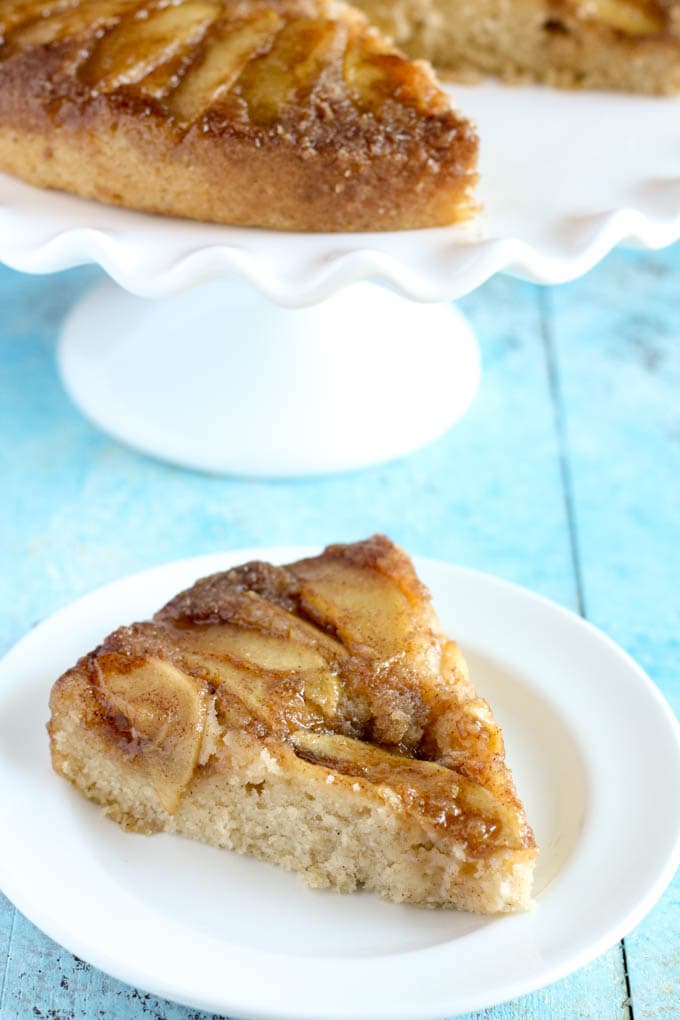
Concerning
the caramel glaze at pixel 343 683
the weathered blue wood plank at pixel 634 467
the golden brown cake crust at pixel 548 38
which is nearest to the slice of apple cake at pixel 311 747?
the caramel glaze at pixel 343 683

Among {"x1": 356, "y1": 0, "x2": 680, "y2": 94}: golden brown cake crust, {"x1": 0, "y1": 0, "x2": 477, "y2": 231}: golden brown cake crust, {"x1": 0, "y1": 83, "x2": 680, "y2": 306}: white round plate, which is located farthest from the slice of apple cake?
{"x1": 356, "y1": 0, "x2": 680, "y2": 94}: golden brown cake crust

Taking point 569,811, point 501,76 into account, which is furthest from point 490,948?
point 501,76

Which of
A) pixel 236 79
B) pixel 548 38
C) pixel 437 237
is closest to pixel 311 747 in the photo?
pixel 437 237

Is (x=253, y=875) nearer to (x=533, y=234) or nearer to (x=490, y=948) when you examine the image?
(x=490, y=948)

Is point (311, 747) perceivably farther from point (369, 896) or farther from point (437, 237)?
point (437, 237)

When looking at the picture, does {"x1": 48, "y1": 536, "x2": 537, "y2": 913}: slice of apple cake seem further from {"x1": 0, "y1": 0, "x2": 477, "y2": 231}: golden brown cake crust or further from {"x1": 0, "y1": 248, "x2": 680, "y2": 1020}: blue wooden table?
{"x1": 0, "y1": 0, "x2": 477, "y2": 231}: golden brown cake crust

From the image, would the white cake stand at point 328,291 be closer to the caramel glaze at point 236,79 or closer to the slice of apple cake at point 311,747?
the caramel glaze at point 236,79
